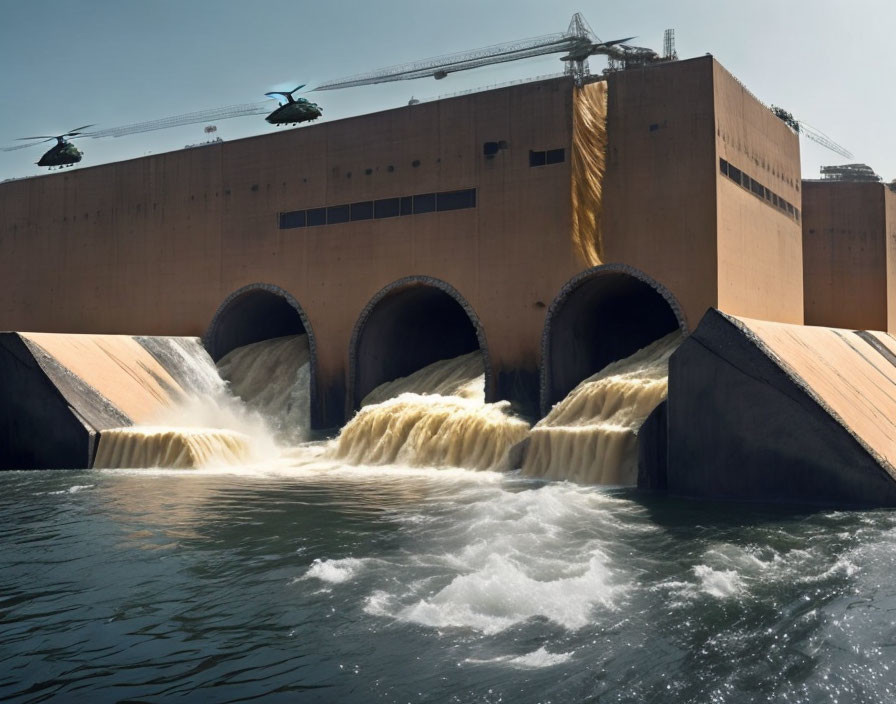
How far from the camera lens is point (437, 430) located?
1656 centimetres

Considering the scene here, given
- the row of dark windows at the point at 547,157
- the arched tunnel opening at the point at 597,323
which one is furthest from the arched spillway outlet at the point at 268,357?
the row of dark windows at the point at 547,157

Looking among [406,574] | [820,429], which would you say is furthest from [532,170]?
[406,574]

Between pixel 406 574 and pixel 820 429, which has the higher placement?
pixel 820 429

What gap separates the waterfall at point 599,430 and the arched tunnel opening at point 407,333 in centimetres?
340

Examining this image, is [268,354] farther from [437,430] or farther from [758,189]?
[758,189]

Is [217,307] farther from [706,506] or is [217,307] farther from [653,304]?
[706,506]

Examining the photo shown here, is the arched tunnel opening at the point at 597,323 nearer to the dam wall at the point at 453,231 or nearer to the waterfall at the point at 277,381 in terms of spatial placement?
the dam wall at the point at 453,231

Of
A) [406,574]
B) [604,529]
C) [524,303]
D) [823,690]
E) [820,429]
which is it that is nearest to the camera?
[823,690]

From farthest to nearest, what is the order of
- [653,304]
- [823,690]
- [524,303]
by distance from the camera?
[653,304] < [524,303] < [823,690]

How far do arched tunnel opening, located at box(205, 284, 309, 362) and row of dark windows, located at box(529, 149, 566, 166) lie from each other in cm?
657

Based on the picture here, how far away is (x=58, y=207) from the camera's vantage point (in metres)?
25.6

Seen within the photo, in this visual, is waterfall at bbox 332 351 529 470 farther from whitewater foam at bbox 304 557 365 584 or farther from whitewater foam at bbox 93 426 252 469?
whitewater foam at bbox 304 557 365 584

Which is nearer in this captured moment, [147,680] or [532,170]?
[147,680]

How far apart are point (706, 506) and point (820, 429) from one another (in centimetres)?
166
